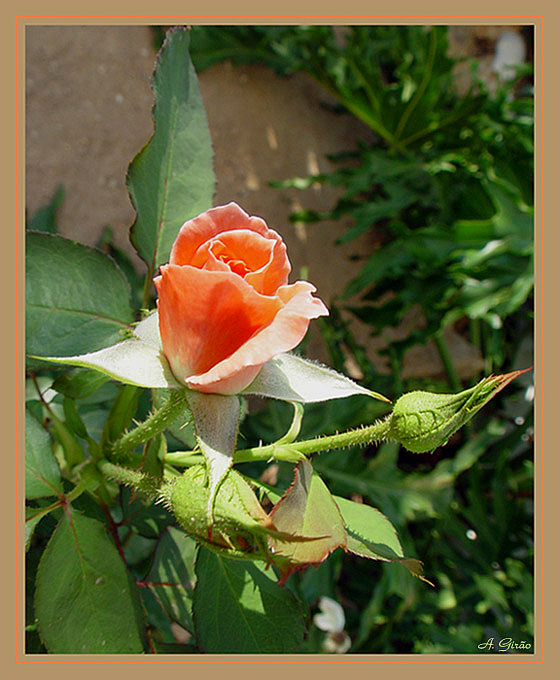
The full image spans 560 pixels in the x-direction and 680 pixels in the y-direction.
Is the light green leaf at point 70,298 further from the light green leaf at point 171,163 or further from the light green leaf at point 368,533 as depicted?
the light green leaf at point 368,533

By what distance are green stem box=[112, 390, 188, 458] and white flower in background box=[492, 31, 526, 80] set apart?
2.54 metres

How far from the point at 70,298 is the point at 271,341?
35 centimetres

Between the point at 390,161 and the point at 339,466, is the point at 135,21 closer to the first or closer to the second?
the point at 339,466

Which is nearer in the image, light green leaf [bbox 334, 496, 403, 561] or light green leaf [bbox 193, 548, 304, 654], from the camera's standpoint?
light green leaf [bbox 334, 496, 403, 561]

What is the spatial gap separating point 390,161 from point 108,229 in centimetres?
95

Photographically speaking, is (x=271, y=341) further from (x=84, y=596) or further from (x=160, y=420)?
(x=84, y=596)

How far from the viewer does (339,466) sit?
150 cm

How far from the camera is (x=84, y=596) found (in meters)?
0.62

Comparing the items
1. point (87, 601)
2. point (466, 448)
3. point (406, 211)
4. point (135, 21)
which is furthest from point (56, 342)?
point (406, 211)

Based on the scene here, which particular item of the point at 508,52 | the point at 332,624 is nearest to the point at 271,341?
the point at 332,624

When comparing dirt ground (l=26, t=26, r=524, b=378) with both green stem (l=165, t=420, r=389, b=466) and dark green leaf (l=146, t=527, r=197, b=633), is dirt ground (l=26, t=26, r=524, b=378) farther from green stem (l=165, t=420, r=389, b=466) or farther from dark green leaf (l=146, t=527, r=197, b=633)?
green stem (l=165, t=420, r=389, b=466)

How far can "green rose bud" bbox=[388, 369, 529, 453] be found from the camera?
490 millimetres

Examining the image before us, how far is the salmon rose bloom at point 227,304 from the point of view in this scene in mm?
452

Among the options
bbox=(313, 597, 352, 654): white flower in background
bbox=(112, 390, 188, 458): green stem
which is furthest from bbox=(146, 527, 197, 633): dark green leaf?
bbox=(313, 597, 352, 654): white flower in background
